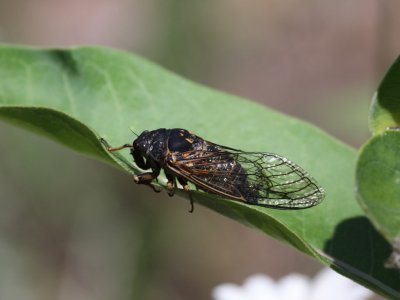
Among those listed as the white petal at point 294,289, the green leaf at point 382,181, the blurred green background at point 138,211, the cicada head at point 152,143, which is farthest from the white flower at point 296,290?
the green leaf at point 382,181

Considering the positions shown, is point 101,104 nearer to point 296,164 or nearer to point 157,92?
point 157,92

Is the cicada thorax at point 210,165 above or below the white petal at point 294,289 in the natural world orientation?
above

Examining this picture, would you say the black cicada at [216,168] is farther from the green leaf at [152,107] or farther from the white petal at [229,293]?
the white petal at [229,293]

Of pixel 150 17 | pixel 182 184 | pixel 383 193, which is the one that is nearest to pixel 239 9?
pixel 150 17

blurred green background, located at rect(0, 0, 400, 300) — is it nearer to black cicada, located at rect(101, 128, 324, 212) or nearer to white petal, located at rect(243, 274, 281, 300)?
white petal, located at rect(243, 274, 281, 300)

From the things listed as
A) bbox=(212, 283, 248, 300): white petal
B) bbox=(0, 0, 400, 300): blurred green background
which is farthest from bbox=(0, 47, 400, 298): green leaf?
bbox=(0, 0, 400, 300): blurred green background

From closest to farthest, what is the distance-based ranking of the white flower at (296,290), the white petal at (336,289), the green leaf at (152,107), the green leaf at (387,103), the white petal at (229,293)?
the green leaf at (387,103) < the green leaf at (152,107) < the white petal at (336,289) < the white flower at (296,290) < the white petal at (229,293)
